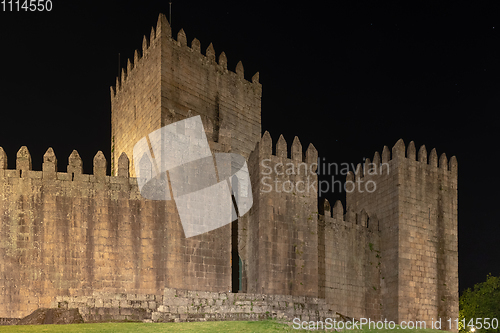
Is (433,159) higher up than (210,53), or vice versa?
(210,53)

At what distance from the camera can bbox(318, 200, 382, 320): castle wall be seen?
2562cm

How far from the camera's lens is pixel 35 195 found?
2012 centimetres

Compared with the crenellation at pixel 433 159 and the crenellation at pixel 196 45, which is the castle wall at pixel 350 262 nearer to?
the crenellation at pixel 433 159

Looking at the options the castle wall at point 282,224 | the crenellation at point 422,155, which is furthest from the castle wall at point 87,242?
→ the crenellation at point 422,155

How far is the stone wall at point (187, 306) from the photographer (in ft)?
59.9

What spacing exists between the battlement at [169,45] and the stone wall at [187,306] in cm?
1139

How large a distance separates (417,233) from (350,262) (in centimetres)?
346

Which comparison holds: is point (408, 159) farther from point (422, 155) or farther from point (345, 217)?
point (345, 217)

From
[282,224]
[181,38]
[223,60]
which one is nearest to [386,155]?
[282,224]

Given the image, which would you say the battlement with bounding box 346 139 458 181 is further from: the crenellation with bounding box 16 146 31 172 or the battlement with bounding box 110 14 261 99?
the crenellation with bounding box 16 146 31 172

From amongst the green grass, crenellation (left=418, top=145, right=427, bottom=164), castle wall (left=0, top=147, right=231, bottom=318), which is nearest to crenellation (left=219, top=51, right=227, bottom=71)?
castle wall (left=0, top=147, right=231, bottom=318)

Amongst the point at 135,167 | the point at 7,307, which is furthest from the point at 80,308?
the point at 135,167

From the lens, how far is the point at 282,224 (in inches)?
917

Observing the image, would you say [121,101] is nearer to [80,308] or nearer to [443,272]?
[80,308]
